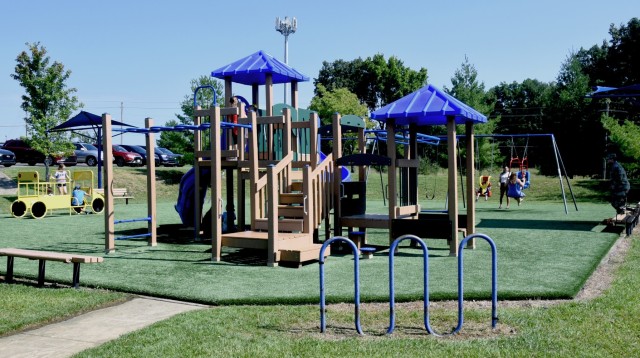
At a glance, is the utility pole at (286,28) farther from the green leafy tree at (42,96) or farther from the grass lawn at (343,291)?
the grass lawn at (343,291)

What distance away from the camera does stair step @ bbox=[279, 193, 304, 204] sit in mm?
11402

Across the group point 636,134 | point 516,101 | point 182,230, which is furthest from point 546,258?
point 516,101

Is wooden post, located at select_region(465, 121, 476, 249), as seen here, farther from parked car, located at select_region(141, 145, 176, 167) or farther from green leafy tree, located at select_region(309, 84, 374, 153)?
green leafy tree, located at select_region(309, 84, 374, 153)

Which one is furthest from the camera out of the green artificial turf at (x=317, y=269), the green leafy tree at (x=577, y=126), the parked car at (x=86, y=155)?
the green leafy tree at (x=577, y=126)

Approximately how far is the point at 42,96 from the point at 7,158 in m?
6.86

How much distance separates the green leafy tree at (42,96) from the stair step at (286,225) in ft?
71.4

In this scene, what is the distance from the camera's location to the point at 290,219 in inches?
450

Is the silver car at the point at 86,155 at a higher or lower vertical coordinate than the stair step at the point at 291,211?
higher

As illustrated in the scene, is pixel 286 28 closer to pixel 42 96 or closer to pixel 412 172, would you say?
pixel 42 96

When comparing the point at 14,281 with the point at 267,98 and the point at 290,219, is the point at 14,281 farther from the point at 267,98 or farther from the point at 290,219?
the point at 267,98

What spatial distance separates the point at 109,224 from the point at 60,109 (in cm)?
2108

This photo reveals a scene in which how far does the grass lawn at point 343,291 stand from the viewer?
5.37m

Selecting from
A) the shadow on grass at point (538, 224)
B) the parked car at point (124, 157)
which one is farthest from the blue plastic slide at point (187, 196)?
the parked car at point (124, 157)

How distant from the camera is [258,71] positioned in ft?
44.3
